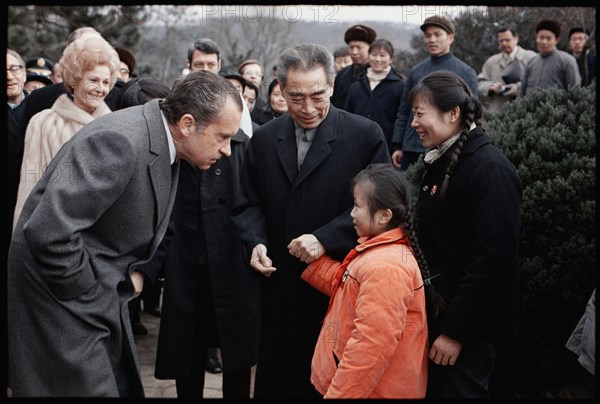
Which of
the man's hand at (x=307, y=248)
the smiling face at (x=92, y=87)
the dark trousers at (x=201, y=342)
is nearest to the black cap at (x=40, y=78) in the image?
the smiling face at (x=92, y=87)

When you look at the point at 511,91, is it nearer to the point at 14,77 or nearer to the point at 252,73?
the point at 252,73

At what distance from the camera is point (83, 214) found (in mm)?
2486

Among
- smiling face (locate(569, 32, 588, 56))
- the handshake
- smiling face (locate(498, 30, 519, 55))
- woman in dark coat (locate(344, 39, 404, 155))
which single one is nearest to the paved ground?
woman in dark coat (locate(344, 39, 404, 155))

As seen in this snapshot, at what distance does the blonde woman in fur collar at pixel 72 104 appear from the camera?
12.5ft

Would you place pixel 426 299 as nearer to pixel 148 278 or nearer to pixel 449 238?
pixel 449 238

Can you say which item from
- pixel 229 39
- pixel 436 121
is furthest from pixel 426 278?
pixel 229 39

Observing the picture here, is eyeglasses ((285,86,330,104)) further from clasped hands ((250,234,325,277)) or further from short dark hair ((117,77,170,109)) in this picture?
short dark hair ((117,77,170,109))

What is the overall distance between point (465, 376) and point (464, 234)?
0.58 metres

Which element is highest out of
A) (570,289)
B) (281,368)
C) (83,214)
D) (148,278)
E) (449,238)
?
(83,214)

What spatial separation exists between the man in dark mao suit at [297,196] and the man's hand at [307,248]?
0.37 ft

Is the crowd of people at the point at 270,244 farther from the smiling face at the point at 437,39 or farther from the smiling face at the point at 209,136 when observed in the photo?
the smiling face at the point at 437,39

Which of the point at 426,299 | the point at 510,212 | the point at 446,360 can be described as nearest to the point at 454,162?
the point at 510,212

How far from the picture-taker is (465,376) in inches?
111

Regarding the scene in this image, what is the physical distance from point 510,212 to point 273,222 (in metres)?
1.19
